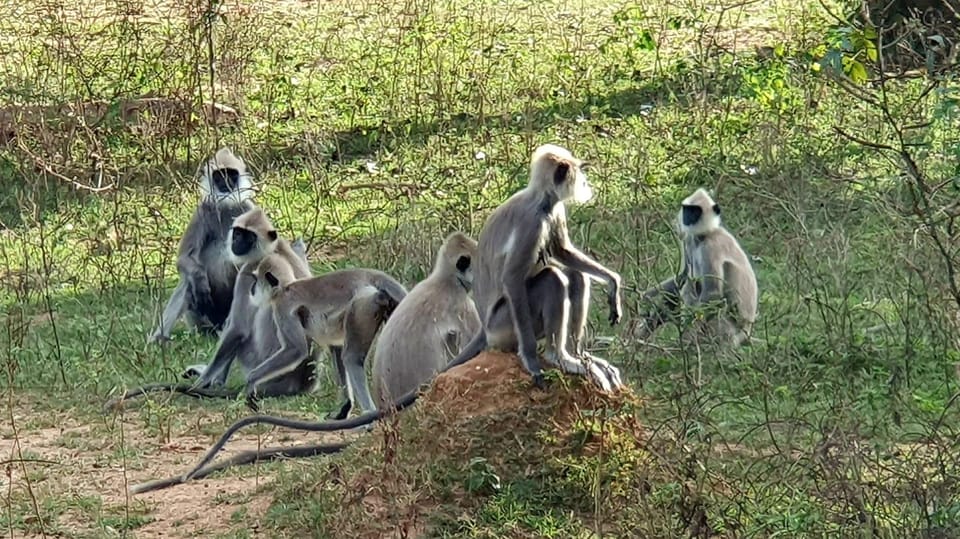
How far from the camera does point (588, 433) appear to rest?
18.1 feet

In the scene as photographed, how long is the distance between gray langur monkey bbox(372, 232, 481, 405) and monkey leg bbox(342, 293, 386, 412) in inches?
19.9

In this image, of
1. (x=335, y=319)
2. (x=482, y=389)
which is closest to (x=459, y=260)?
(x=335, y=319)

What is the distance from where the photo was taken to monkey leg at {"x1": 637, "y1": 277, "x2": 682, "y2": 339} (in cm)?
588

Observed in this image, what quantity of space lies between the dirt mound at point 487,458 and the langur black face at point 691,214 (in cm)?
285

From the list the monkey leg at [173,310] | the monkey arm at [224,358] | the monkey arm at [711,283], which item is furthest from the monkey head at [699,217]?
the monkey leg at [173,310]

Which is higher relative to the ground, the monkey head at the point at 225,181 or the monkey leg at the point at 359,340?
the monkey head at the point at 225,181

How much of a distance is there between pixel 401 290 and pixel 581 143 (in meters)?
3.68

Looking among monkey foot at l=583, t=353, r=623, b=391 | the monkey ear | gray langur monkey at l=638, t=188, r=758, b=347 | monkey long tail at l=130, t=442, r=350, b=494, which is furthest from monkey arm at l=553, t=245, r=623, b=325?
gray langur monkey at l=638, t=188, r=758, b=347

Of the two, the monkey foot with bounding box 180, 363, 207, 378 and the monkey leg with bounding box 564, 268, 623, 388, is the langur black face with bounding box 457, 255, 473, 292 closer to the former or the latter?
the monkey leg with bounding box 564, 268, 623, 388

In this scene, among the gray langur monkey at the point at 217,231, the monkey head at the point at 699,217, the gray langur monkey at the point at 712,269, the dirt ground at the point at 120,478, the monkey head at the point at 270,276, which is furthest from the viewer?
the gray langur monkey at the point at 217,231

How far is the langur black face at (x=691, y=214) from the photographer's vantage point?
329 inches

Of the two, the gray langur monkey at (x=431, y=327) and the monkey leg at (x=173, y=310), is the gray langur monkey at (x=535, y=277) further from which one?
the monkey leg at (x=173, y=310)

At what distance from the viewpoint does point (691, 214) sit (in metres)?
8.37

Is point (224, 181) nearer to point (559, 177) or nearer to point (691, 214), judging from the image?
point (691, 214)
